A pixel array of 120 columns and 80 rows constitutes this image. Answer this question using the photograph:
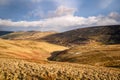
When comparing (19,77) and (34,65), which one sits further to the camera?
(34,65)

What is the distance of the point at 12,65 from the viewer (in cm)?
4200

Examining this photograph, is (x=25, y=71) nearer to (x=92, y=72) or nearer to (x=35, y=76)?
(x=35, y=76)

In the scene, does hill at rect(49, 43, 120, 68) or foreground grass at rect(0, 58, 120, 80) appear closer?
foreground grass at rect(0, 58, 120, 80)

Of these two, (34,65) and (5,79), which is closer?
(5,79)

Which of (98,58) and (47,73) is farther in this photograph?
(98,58)

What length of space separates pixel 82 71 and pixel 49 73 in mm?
6047

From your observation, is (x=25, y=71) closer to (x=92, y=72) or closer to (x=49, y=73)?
(x=49, y=73)

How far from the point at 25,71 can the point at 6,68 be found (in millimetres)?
3663

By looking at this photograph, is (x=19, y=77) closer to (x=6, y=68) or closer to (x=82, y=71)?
(x=6, y=68)

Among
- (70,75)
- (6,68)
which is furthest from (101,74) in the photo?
(6,68)

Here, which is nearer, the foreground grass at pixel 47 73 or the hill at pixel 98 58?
the foreground grass at pixel 47 73

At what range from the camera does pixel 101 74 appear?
3934cm

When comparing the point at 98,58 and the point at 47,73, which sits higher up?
the point at 47,73

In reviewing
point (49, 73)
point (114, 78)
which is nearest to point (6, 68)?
point (49, 73)
